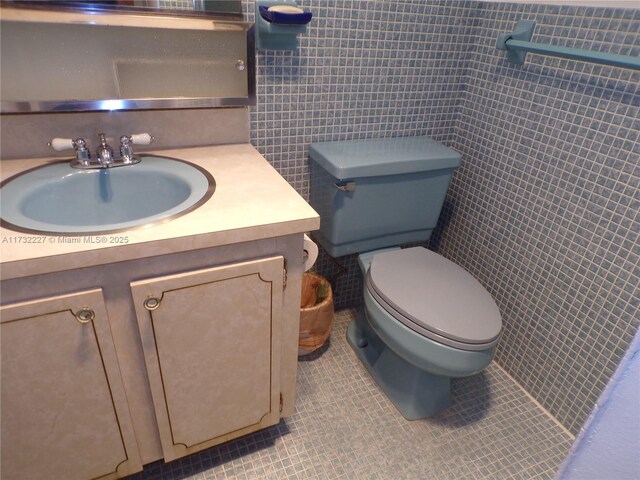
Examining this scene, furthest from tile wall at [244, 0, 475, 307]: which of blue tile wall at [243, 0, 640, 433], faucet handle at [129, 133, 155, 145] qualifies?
faucet handle at [129, 133, 155, 145]

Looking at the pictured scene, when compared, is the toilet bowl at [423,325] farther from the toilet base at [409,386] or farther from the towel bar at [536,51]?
the towel bar at [536,51]

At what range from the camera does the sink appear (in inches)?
37.9

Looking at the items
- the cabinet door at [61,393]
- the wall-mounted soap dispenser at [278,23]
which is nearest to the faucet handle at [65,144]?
the cabinet door at [61,393]

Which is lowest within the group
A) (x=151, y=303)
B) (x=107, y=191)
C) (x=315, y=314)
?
(x=315, y=314)

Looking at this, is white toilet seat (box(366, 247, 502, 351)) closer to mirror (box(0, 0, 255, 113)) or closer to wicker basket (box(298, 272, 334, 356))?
wicker basket (box(298, 272, 334, 356))

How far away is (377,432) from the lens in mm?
1368

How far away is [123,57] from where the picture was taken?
1.12 m

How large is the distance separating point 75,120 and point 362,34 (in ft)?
2.98

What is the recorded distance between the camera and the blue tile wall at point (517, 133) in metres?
1.18

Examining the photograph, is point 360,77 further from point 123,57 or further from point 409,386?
point 409,386

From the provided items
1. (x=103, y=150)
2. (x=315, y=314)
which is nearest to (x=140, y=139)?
(x=103, y=150)

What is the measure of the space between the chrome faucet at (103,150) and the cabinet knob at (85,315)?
427 millimetres

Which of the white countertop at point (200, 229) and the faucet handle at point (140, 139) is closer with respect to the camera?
the white countertop at point (200, 229)

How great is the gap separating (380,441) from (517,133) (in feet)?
3.70
